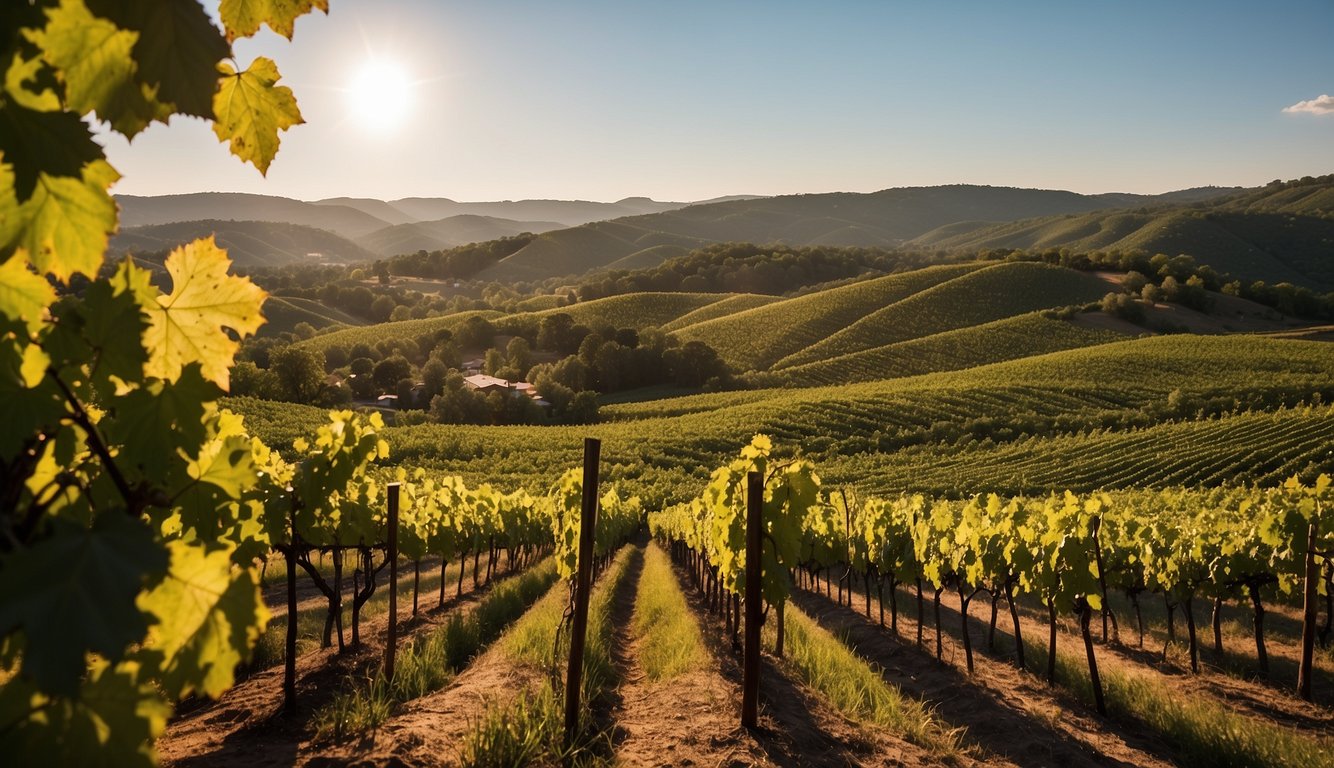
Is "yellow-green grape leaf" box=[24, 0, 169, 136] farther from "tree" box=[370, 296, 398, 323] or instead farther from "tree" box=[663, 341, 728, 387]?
"tree" box=[370, 296, 398, 323]

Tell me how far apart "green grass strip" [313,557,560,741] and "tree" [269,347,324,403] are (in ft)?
203

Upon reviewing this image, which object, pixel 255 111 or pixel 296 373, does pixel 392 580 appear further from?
pixel 296 373

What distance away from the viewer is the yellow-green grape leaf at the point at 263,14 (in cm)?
181

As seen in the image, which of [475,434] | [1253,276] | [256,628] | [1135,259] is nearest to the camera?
[256,628]

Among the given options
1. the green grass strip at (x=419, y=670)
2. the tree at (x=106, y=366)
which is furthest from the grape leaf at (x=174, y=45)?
the green grass strip at (x=419, y=670)

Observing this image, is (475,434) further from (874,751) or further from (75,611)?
(75,611)

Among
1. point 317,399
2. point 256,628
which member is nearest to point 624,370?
point 317,399

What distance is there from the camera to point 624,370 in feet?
275

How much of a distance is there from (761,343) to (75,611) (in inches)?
3816

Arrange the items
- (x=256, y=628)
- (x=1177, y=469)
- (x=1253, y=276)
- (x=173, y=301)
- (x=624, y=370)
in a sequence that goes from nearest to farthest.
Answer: (x=256, y=628), (x=173, y=301), (x=1177, y=469), (x=624, y=370), (x=1253, y=276)

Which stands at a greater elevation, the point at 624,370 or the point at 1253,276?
the point at 1253,276

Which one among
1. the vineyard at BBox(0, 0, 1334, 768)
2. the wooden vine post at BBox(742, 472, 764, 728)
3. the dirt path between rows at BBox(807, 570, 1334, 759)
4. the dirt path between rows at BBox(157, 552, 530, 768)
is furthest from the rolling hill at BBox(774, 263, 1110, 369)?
the wooden vine post at BBox(742, 472, 764, 728)

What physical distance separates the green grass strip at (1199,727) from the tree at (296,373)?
69.8 meters

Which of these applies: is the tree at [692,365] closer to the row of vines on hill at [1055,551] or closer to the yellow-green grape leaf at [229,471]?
the row of vines on hill at [1055,551]
